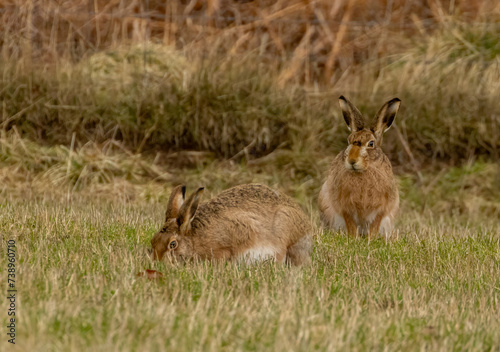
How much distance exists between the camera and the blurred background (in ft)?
33.8

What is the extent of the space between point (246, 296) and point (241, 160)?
635 centimetres

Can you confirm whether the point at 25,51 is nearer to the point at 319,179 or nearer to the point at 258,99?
the point at 258,99

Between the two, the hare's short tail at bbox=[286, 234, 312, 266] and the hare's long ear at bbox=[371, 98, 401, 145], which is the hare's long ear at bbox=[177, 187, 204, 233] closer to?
the hare's short tail at bbox=[286, 234, 312, 266]

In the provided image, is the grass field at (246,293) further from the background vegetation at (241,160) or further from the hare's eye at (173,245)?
the hare's eye at (173,245)

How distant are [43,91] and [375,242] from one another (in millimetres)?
5926

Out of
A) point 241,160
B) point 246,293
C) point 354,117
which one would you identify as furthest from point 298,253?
point 241,160

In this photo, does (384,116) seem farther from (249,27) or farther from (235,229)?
(249,27)

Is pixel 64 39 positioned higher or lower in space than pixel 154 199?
higher

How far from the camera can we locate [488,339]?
13.2 ft

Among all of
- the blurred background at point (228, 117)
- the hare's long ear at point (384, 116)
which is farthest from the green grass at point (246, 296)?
the blurred background at point (228, 117)

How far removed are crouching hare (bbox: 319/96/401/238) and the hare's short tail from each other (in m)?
1.44

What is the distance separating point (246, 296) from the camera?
470 centimetres

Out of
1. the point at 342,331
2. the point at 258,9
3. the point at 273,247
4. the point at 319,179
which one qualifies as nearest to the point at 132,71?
the point at 319,179

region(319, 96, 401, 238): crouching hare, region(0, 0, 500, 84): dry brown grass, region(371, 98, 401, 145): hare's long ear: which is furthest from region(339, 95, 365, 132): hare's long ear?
region(0, 0, 500, 84): dry brown grass
